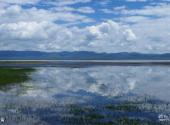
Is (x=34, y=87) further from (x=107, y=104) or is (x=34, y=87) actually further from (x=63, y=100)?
(x=107, y=104)

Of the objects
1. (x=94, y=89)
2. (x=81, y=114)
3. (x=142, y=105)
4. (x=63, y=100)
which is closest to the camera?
(x=81, y=114)

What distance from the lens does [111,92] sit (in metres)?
40.1

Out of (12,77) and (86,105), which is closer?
(86,105)

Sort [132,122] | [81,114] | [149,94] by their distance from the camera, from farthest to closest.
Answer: [149,94] < [81,114] < [132,122]

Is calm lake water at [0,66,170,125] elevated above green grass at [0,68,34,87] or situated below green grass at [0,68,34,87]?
above

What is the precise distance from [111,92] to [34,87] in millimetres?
9481

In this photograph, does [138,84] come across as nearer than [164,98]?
No

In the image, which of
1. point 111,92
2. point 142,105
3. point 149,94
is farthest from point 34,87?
point 142,105

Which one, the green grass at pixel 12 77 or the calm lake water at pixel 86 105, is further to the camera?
the green grass at pixel 12 77

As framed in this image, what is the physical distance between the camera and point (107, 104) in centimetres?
3212

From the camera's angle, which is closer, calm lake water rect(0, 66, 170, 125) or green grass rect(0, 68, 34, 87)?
calm lake water rect(0, 66, 170, 125)

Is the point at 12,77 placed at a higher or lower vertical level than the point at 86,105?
lower

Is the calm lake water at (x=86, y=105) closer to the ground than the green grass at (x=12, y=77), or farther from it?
farther from it

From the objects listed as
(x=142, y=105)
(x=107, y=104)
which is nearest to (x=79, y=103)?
(x=107, y=104)
